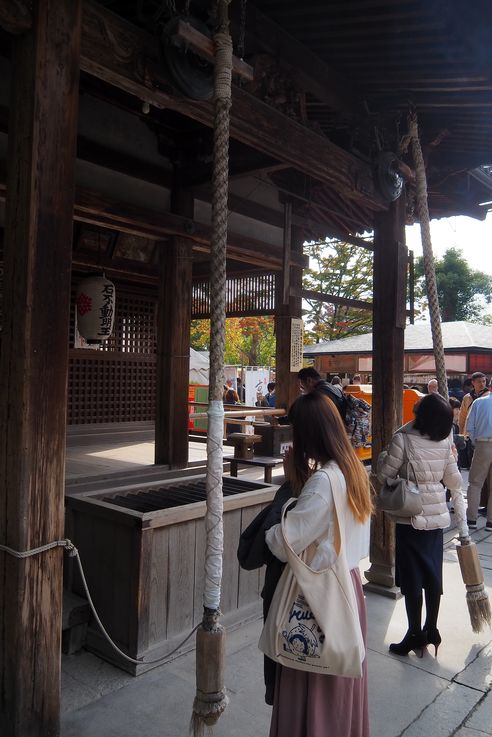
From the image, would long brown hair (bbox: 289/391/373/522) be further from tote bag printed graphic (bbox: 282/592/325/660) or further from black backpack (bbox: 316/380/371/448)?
black backpack (bbox: 316/380/371/448)

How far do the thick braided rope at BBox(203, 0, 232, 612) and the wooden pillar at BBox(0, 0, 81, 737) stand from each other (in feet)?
2.39

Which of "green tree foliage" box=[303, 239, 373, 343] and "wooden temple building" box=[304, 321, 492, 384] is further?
"green tree foliage" box=[303, 239, 373, 343]

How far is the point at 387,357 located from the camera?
185 inches

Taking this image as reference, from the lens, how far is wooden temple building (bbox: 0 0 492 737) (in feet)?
7.75

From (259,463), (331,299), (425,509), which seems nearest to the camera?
(425,509)

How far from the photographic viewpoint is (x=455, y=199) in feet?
19.5

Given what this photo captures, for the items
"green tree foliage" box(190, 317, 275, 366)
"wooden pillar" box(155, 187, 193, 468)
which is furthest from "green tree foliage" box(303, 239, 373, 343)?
"wooden pillar" box(155, 187, 193, 468)

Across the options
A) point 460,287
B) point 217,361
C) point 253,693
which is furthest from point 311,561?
point 460,287

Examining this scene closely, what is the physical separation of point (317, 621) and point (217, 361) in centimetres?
101

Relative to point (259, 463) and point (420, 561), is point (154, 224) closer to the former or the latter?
point (259, 463)

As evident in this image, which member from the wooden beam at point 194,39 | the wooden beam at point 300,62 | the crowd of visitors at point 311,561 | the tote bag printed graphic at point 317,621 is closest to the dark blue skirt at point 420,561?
the crowd of visitors at point 311,561

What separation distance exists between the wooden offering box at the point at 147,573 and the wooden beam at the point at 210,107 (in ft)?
7.83

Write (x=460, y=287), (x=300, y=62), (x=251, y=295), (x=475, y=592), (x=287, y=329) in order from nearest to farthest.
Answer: (x=475, y=592) → (x=300, y=62) → (x=287, y=329) → (x=251, y=295) → (x=460, y=287)

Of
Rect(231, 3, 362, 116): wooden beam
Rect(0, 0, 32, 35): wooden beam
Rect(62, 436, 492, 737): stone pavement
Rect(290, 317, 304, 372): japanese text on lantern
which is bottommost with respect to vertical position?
Rect(62, 436, 492, 737): stone pavement
